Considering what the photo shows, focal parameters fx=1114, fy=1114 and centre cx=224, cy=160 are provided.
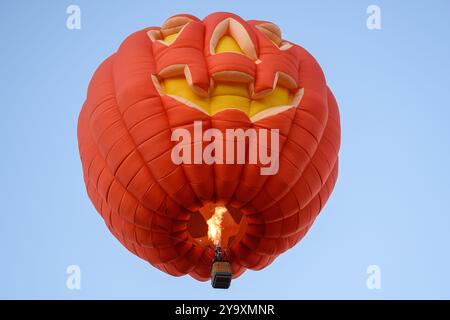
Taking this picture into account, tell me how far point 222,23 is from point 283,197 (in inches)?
95.3

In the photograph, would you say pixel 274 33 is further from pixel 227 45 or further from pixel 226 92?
pixel 226 92

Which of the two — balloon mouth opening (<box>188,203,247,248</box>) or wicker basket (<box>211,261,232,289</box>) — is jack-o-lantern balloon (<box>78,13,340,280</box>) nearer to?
balloon mouth opening (<box>188,203,247,248</box>)

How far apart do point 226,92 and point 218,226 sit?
2161 mm

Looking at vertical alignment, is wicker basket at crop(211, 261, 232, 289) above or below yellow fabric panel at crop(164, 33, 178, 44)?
below

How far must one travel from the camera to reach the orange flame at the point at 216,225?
49.8 ft

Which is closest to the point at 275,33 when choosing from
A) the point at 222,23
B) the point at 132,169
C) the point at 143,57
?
the point at 222,23

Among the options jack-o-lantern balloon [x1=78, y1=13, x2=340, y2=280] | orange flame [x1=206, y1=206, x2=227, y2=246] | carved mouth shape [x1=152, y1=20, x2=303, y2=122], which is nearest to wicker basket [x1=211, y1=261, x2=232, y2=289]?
jack-o-lantern balloon [x1=78, y1=13, x2=340, y2=280]

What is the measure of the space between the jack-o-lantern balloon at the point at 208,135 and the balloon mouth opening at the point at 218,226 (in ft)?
0.16

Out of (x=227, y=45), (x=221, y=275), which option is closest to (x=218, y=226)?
(x=221, y=275)

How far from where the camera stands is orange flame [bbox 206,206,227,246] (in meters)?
15.2

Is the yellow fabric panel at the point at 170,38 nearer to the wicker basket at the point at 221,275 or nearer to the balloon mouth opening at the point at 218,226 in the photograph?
the balloon mouth opening at the point at 218,226

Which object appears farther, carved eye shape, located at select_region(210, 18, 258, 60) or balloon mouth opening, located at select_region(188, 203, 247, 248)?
balloon mouth opening, located at select_region(188, 203, 247, 248)

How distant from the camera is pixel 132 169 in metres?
14.0

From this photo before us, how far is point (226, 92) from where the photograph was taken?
46.0 ft
